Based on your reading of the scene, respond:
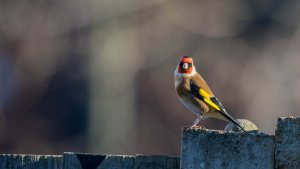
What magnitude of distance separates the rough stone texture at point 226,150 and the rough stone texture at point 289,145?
4 centimetres

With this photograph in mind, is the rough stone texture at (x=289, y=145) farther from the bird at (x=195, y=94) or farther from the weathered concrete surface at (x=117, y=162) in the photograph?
the bird at (x=195, y=94)

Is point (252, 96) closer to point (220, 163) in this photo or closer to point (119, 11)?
point (119, 11)

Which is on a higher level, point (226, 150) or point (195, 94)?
point (195, 94)

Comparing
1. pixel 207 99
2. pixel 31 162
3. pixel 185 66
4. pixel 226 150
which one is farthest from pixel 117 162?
pixel 185 66

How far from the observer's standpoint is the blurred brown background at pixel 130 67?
17.8 meters

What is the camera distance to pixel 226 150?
520cm

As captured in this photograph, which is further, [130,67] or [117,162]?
[130,67]

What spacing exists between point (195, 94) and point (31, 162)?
2388 mm

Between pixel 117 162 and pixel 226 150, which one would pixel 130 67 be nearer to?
pixel 117 162

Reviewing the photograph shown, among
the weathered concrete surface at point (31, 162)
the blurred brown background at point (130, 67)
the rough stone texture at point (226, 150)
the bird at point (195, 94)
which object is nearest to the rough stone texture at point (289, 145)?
the rough stone texture at point (226, 150)

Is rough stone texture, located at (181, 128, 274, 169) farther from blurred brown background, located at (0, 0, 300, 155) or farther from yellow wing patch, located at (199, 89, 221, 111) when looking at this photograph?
blurred brown background, located at (0, 0, 300, 155)

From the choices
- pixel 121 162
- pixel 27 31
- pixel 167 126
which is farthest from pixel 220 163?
pixel 27 31

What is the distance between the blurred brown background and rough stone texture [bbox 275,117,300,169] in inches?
446

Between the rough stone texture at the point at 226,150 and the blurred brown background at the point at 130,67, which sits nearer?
the rough stone texture at the point at 226,150
